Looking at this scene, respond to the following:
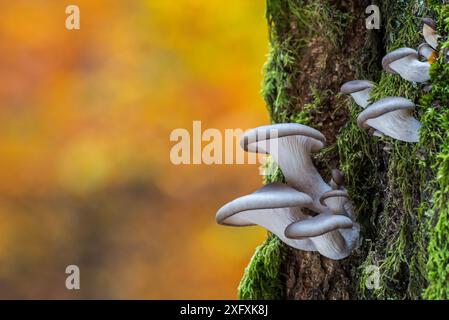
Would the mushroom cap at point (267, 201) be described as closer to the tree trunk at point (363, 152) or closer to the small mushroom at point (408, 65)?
the tree trunk at point (363, 152)

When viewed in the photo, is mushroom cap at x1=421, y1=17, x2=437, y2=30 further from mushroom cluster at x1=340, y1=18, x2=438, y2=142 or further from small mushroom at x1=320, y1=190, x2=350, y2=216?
small mushroom at x1=320, y1=190, x2=350, y2=216

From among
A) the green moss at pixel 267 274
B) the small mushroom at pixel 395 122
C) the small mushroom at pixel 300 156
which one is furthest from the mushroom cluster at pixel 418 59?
the green moss at pixel 267 274

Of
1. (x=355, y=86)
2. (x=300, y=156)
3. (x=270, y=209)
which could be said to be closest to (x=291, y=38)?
(x=355, y=86)

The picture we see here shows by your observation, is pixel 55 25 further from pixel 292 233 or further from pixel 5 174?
pixel 292 233

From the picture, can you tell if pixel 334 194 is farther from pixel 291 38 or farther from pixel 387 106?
pixel 291 38
